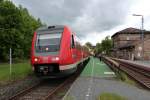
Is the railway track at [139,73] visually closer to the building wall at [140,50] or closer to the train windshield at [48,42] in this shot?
the train windshield at [48,42]

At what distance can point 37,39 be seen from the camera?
668 inches

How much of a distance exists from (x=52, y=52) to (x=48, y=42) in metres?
→ 0.85

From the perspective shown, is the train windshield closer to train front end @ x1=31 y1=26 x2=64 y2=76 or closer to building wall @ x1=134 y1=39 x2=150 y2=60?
train front end @ x1=31 y1=26 x2=64 y2=76

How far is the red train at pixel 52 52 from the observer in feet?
52.1

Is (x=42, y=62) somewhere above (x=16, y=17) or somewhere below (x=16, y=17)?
below

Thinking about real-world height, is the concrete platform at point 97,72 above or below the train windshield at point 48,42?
below

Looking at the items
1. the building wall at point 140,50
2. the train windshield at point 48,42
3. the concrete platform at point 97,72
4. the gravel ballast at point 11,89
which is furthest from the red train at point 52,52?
the building wall at point 140,50

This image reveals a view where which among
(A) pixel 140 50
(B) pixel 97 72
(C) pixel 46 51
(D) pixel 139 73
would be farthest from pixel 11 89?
(A) pixel 140 50

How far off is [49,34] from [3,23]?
27.7m

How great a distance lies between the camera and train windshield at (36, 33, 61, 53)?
16.3m

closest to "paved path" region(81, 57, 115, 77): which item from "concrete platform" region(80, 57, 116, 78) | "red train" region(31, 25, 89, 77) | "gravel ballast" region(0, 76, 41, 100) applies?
"concrete platform" region(80, 57, 116, 78)

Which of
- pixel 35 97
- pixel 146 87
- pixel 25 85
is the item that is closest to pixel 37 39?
pixel 25 85

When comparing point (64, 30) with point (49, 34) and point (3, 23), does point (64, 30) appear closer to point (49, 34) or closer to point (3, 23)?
point (49, 34)

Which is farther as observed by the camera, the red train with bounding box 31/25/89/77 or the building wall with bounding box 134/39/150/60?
the building wall with bounding box 134/39/150/60
